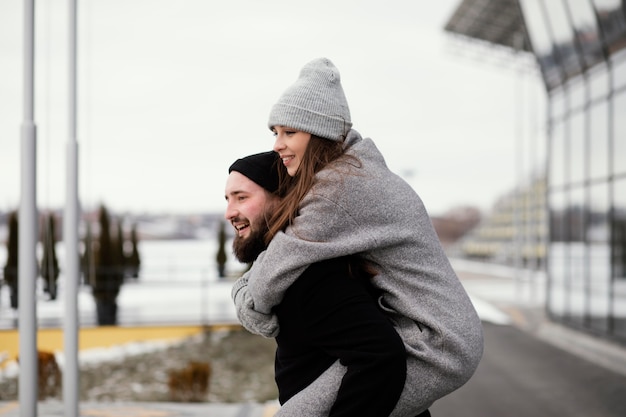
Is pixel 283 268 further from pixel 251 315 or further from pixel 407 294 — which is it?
pixel 407 294

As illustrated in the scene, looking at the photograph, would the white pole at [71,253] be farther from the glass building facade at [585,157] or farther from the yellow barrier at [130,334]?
the glass building facade at [585,157]

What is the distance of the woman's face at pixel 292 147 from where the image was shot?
1.61 m

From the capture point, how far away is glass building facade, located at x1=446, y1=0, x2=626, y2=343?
11891 millimetres

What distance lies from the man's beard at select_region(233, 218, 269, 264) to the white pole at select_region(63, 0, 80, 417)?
3.95 m

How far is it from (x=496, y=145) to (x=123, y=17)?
28767 mm

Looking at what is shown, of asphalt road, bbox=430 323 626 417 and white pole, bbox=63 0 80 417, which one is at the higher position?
white pole, bbox=63 0 80 417

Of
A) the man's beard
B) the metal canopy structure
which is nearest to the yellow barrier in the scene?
the man's beard

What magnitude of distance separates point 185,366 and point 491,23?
66.2 feet

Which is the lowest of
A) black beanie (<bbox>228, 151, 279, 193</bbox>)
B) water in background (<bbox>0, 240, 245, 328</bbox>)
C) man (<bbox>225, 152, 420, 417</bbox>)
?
water in background (<bbox>0, 240, 245, 328</bbox>)

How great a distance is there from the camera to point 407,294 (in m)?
1.53

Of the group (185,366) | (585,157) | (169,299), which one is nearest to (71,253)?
(185,366)

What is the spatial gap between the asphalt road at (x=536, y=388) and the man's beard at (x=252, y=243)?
244 inches

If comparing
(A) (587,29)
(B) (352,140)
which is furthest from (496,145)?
(B) (352,140)

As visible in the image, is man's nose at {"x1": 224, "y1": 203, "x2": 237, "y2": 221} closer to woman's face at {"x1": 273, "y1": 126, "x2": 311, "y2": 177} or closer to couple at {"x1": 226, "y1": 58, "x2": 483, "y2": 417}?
couple at {"x1": 226, "y1": 58, "x2": 483, "y2": 417}
